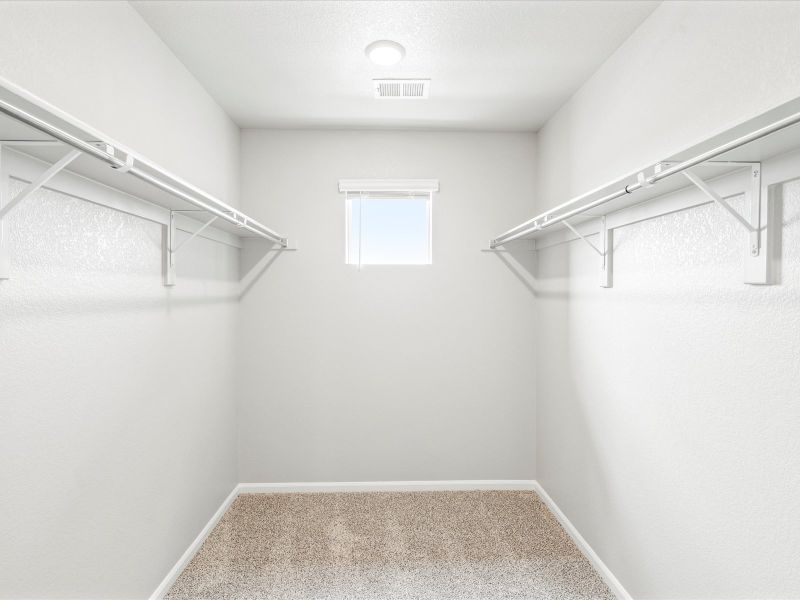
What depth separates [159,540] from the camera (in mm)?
1912

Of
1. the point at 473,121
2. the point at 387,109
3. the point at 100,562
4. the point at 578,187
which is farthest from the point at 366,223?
the point at 100,562

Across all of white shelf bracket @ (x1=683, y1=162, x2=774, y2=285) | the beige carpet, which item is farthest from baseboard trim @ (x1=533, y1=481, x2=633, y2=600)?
white shelf bracket @ (x1=683, y1=162, x2=774, y2=285)

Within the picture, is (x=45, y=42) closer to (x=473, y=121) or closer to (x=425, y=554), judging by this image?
(x=473, y=121)

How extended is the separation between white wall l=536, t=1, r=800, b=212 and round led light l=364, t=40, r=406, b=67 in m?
0.97

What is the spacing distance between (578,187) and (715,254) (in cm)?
109

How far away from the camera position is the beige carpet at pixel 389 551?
2010 mm

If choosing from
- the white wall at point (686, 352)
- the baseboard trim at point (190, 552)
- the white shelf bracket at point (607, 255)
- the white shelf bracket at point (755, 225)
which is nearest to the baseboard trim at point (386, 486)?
the baseboard trim at point (190, 552)

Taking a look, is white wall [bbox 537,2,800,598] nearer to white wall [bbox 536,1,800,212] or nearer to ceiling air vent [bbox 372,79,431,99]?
white wall [bbox 536,1,800,212]

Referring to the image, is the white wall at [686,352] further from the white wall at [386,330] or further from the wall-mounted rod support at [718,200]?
the white wall at [386,330]

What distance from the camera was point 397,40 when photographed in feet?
6.31

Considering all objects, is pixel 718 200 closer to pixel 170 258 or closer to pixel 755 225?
pixel 755 225

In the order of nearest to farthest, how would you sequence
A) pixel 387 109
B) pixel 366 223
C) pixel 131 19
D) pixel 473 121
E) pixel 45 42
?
pixel 45 42 < pixel 131 19 < pixel 387 109 < pixel 473 121 < pixel 366 223

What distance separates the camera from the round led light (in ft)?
6.36

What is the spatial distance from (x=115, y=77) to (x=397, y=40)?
1.09 metres
